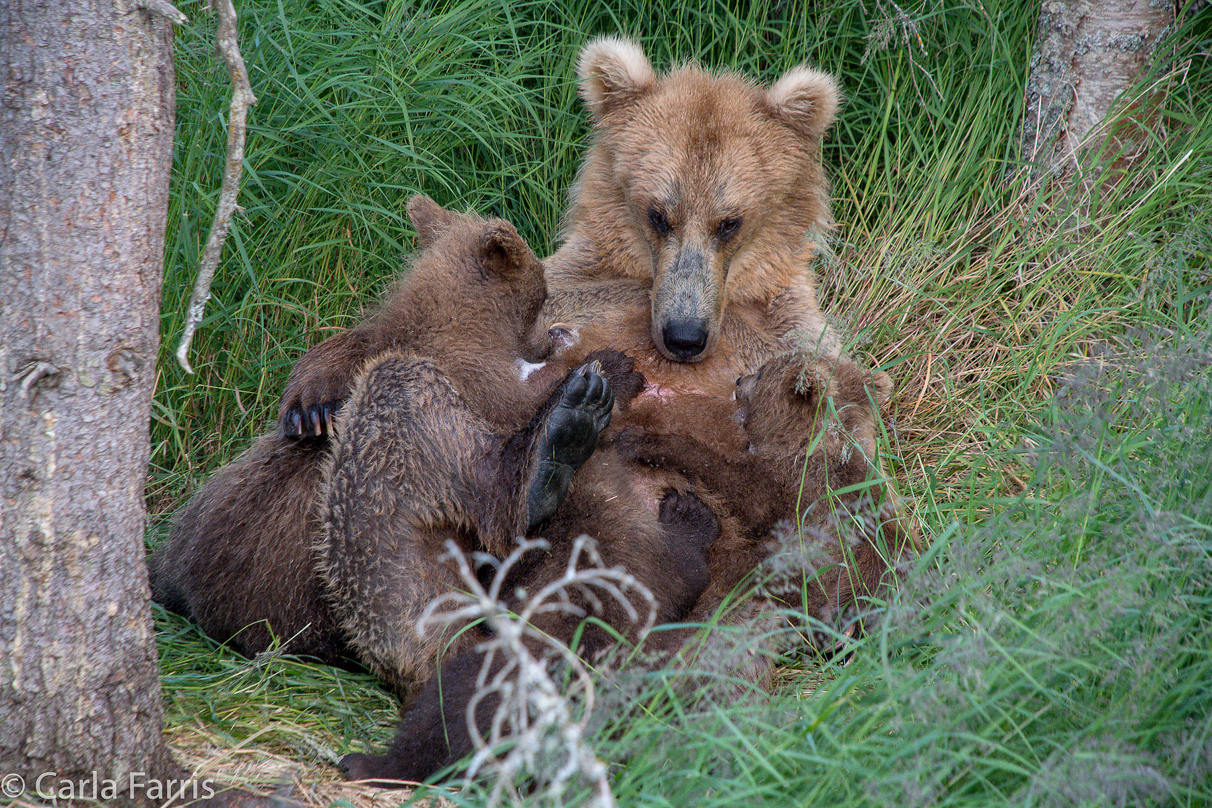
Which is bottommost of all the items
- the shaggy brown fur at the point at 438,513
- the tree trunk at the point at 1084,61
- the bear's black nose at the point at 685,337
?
the shaggy brown fur at the point at 438,513

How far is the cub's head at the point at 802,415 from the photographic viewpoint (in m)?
3.20

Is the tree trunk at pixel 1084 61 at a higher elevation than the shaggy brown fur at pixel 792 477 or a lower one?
higher

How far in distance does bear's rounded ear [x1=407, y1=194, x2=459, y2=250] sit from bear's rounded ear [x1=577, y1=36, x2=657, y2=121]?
77 centimetres

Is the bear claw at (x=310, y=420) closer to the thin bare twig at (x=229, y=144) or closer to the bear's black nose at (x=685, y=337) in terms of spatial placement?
the thin bare twig at (x=229, y=144)

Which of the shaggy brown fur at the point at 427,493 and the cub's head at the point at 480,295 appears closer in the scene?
the shaggy brown fur at the point at 427,493

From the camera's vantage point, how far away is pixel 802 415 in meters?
3.25

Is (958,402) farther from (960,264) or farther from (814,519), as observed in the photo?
(814,519)

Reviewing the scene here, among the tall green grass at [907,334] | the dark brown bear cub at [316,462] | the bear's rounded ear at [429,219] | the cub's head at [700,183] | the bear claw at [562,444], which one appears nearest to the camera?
the tall green grass at [907,334]

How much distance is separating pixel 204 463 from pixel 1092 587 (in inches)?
141

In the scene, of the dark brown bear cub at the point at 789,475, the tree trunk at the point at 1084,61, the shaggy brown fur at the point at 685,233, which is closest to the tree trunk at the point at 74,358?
the shaggy brown fur at the point at 685,233

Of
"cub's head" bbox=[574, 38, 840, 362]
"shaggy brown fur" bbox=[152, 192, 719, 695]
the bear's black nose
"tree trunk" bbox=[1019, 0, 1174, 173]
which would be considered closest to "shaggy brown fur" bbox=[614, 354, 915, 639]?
"shaggy brown fur" bbox=[152, 192, 719, 695]

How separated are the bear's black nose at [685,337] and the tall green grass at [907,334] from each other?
653 mm

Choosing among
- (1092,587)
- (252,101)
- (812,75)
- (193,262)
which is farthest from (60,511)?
(812,75)

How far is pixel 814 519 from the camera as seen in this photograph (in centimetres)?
319
